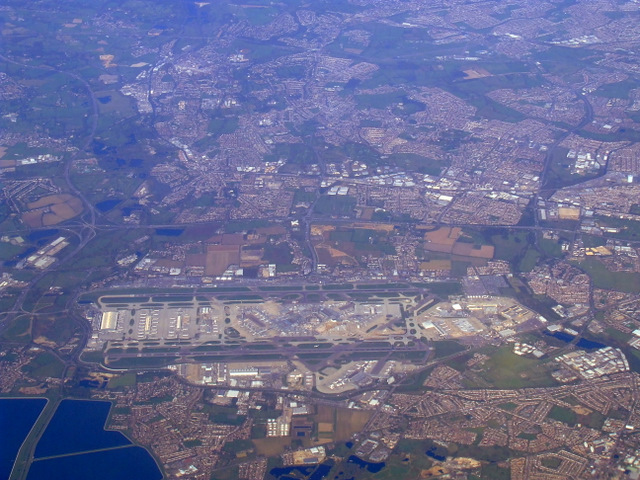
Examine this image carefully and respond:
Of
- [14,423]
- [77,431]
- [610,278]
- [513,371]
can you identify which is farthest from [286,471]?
[610,278]

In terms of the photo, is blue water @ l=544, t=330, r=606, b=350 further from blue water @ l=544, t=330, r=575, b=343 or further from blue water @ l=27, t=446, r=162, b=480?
blue water @ l=27, t=446, r=162, b=480

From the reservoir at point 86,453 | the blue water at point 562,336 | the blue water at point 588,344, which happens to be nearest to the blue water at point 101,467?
the reservoir at point 86,453

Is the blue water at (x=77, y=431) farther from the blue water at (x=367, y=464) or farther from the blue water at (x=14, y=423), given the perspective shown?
the blue water at (x=367, y=464)

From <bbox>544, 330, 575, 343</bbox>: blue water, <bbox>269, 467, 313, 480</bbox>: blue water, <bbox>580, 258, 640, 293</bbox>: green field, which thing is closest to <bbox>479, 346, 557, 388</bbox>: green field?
<bbox>544, 330, 575, 343</bbox>: blue water

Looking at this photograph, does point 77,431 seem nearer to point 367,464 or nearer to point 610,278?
point 367,464

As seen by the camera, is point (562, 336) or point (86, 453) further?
point (562, 336)
